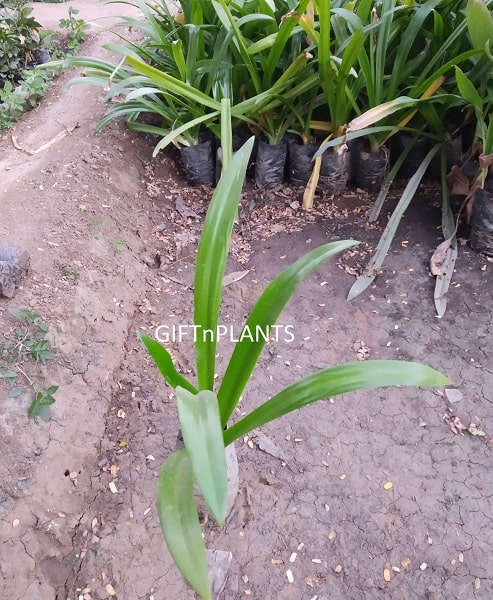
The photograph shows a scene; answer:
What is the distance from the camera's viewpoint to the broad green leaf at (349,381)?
0.64m

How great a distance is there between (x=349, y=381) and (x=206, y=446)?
23cm

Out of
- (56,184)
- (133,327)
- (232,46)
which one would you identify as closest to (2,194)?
(56,184)

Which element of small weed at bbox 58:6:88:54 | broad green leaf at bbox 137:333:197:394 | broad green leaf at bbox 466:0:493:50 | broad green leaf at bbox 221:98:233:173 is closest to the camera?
broad green leaf at bbox 137:333:197:394

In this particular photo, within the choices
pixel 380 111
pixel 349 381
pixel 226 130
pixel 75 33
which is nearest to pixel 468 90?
pixel 380 111

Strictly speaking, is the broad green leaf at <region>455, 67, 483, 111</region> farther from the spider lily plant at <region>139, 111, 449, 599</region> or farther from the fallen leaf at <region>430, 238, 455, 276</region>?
the spider lily plant at <region>139, 111, 449, 599</region>

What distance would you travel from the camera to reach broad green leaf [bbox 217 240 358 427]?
725mm

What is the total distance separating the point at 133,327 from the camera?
1380mm

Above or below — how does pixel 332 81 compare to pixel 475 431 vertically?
above

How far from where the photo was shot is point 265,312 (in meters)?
0.75

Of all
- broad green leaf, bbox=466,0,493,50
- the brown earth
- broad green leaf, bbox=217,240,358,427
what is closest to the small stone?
the brown earth

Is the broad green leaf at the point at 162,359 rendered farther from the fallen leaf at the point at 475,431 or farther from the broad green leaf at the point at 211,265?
the fallen leaf at the point at 475,431

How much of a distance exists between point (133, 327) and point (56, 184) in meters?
0.56

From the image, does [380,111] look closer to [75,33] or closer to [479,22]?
[479,22]

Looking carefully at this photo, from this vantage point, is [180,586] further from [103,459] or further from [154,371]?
[154,371]
